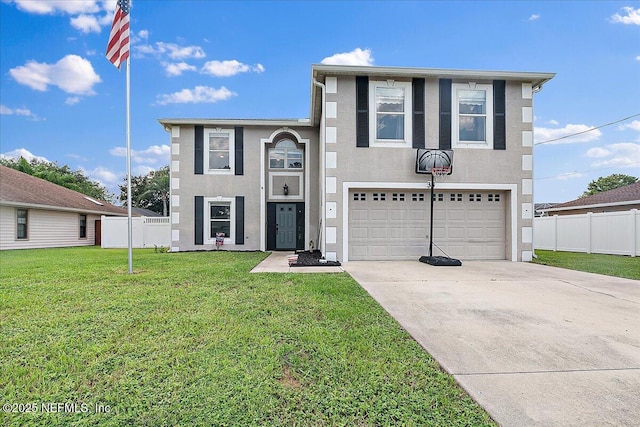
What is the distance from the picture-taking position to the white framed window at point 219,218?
40.1 feet

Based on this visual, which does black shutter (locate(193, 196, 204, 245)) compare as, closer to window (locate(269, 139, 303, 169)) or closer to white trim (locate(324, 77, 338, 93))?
window (locate(269, 139, 303, 169))

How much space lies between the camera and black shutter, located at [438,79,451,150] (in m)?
9.16

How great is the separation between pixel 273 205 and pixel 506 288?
29.1 ft

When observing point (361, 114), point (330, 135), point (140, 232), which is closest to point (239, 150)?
point (330, 135)

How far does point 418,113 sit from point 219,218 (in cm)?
804

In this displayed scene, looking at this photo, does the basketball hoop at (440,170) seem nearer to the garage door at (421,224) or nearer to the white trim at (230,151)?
the garage door at (421,224)

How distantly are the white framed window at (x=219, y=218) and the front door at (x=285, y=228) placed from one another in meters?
1.72

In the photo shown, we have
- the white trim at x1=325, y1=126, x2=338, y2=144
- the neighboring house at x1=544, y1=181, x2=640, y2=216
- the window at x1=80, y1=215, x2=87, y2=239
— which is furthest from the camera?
the window at x1=80, y1=215, x2=87, y2=239

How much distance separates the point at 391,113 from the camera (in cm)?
912

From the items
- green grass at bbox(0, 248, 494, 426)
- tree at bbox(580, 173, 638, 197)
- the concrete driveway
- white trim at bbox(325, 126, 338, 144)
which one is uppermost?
tree at bbox(580, 173, 638, 197)

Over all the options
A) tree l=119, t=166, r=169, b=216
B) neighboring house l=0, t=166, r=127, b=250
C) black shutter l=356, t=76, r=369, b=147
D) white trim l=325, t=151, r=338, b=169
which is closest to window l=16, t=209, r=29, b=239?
neighboring house l=0, t=166, r=127, b=250

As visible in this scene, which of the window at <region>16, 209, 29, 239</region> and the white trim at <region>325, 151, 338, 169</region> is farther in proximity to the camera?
the window at <region>16, 209, 29, 239</region>

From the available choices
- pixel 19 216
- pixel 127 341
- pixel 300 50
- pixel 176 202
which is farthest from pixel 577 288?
pixel 19 216

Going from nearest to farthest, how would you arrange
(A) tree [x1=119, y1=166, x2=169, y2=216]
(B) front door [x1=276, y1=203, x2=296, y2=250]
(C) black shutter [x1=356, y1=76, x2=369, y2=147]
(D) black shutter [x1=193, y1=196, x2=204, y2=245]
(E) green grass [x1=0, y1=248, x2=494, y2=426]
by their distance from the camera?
(E) green grass [x1=0, y1=248, x2=494, y2=426]
(C) black shutter [x1=356, y1=76, x2=369, y2=147]
(D) black shutter [x1=193, y1=196, x2=204, y2=245]
(B) front door [x1=276, y1=203, x2=296, y2=250]
(A) tree [x1=119, y1=166, x2=169, y2=216]
